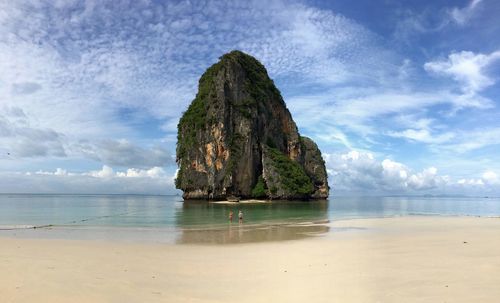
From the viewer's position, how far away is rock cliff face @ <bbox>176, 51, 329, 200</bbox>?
7806 cm

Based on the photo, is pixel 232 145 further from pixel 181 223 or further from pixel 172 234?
pixel 172 234

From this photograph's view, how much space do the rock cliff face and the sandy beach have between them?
2487 inches

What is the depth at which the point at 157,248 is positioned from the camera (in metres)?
13.9

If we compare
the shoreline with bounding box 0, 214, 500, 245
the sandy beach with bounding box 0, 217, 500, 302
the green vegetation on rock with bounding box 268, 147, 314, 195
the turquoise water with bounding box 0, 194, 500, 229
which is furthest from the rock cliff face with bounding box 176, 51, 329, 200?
the sandy beach with bounding box 0, 217, 500, 302

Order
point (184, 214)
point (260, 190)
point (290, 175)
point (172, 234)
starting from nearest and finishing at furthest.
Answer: point (172, 234) → point (184, 214) → point (260, 190) → point (290, 175)

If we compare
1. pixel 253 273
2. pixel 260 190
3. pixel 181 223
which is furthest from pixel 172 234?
pixel 260 190

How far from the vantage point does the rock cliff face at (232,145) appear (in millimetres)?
78062

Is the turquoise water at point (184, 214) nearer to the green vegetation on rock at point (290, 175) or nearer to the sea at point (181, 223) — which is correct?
the sea at point (181, 223)

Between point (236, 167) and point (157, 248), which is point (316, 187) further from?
point (157, 248)

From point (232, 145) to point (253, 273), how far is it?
231 feet

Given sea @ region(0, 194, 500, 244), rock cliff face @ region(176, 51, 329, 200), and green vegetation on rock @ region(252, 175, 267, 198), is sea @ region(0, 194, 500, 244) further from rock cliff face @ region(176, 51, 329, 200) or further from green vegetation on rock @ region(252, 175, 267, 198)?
green vegetation on rock @ region(252, 175, 267, 198)

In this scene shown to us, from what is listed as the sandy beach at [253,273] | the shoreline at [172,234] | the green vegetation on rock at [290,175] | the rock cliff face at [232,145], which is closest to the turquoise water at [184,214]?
the shoreline at [172,234]

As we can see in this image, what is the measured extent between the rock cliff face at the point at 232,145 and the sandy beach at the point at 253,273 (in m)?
63.2

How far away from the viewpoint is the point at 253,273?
913 cm
